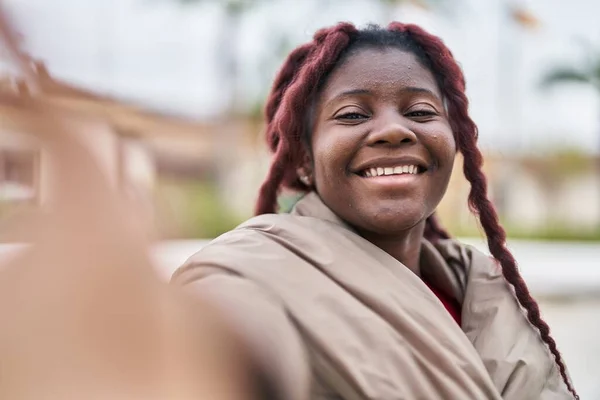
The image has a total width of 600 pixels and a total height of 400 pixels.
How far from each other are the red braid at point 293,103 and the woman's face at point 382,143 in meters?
0.04

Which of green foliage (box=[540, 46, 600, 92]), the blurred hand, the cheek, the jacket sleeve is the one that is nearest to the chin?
the cheek

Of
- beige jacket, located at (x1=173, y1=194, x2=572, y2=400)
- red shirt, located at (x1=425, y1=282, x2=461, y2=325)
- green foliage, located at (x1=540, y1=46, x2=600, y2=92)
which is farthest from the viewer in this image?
green foliage, located at (x1=540, y1=46, x2=600, y2=92)

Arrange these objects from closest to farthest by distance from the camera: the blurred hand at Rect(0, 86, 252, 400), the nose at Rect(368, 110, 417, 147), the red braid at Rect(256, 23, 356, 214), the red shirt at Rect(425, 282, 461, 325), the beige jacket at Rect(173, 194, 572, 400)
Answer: the blurred hand at Rect(0, 86, 252, 400), the beige jacket at Rect(173, 194, 572, 400), the nose at Rect(368, 110, 417, 147), the red braid at Rect(256, 23, 356, 214), the red shirt at Rect(425, 282, 461, 325)

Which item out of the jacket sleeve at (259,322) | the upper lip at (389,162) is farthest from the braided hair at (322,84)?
the jacket sleeve at (259,322)

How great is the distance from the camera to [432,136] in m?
1.45

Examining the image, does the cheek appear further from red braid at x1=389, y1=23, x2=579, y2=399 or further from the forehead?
red braid at x1=389, y1=23, x2=579, y2=399

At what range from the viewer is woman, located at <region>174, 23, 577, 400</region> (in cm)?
117

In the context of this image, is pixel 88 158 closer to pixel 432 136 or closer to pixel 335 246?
pixel 335 246

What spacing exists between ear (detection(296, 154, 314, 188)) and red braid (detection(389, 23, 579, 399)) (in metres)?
0.33

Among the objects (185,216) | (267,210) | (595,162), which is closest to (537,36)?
(595,162)

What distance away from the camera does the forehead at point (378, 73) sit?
1461 millimetres

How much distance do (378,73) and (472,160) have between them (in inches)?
14.0

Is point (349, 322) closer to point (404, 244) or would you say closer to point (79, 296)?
point (404, 244)

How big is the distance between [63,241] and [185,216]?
96mm
